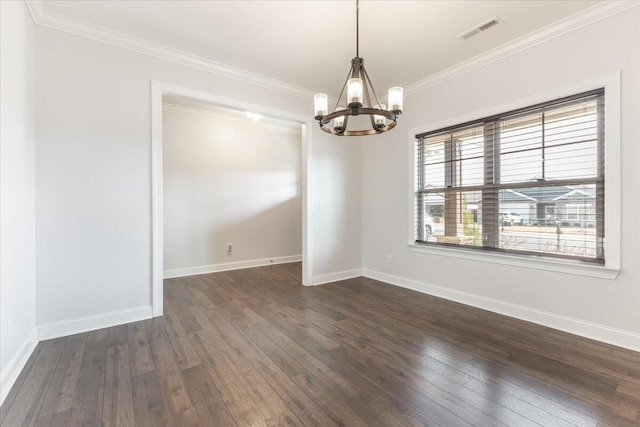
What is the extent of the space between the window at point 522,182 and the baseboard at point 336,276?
132 centimetres

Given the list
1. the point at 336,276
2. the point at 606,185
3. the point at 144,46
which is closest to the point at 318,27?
the point at 144,46

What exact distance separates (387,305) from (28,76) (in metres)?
4.11

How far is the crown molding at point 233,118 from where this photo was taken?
15.5 feet

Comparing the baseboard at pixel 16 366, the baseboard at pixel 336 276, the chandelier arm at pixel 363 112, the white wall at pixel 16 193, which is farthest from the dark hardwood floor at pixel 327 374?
the chandelier arm at pixel 363 112

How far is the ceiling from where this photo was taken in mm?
2416

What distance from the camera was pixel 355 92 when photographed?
77.9 inches

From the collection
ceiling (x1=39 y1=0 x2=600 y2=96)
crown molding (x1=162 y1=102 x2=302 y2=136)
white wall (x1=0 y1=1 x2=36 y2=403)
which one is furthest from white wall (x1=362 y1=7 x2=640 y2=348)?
white wall (x1=0 y1=1 x2=36 y2=403)

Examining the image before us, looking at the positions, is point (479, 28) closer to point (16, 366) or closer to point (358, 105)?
point (358, 105)

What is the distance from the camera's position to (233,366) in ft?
6.93

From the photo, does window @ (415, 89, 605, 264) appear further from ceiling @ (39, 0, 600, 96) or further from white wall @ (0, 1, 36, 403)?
white wall @ (0, 1, 36, 403)

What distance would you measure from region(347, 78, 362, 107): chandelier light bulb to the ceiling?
91 cm

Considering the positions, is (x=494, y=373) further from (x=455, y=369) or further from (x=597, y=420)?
(x=597, y=420)

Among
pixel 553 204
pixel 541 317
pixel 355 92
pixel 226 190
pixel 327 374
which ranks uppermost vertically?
pixel 355 92

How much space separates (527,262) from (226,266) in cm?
462
